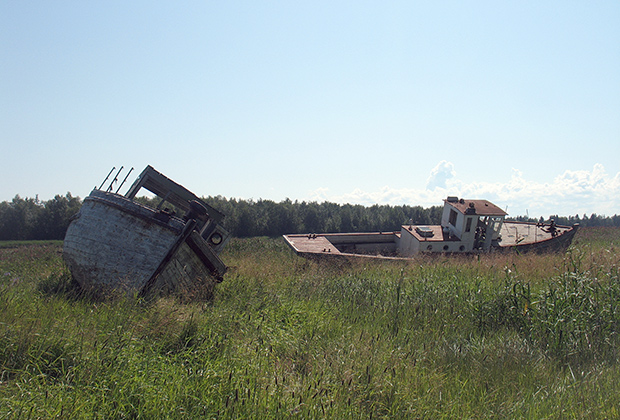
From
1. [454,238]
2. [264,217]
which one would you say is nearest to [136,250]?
[454,238]

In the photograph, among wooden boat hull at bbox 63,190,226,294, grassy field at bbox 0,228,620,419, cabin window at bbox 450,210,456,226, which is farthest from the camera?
cabin window at bbox 450,210,456,226

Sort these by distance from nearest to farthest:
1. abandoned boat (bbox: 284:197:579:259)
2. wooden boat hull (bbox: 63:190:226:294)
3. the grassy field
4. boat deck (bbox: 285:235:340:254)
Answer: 1. the grassy field
2. wooden boat hull (bbox: 63:190:226:294)
3. boat deck (bbox: 285:235:340:254)
4. abandoned boat (bbox: 284:197:579:259)

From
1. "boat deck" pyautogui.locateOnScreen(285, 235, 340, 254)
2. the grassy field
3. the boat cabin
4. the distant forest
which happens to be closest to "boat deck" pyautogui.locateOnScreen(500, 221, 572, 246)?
the boat cabin

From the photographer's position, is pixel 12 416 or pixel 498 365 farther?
pixel 498 365

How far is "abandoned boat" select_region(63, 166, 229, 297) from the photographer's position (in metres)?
6.59

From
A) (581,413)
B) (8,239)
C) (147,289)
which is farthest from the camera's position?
(8,239)

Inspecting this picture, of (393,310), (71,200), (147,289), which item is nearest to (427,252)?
(393,310)

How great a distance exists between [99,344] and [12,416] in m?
1.07

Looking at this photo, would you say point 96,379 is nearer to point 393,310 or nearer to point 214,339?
point 214,339

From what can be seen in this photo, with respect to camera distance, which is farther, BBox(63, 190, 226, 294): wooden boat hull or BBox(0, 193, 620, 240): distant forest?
BBox(0, 193, 620, 240): distant forest

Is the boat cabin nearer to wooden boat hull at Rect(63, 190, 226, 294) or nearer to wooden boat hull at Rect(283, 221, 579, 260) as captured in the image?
wooden boat hull at Rect(283, 221, 579, 260)

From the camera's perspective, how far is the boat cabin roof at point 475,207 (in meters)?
15.1

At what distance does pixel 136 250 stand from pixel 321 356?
444cm

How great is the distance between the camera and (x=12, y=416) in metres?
2.59
